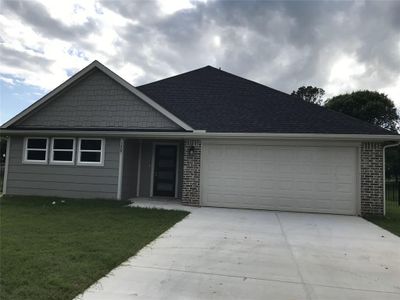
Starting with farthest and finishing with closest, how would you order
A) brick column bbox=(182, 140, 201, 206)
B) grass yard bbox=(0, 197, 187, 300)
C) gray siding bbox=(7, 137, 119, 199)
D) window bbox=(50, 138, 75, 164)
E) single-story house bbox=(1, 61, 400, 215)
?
window bbox=(50, 138, 75, 164), gray siding bbox=(7, 137, 119, 199), brick column bbox=(182, 140, 201, 206), single-story house bbox=(1, 61, 400, 215), grass yard bbox=(0, 197, 187, 300)

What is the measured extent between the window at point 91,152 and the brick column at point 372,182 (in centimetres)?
885

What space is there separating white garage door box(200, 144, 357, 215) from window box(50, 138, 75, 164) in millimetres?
4990

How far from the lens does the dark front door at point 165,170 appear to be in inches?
516

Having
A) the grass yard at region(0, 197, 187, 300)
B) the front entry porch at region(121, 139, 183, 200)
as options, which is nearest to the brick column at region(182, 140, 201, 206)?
the front entry porch at region(121, 139, 183, 200)

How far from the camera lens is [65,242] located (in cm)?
587

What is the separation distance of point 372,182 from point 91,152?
9.58 metres

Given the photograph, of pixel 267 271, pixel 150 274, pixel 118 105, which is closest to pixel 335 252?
pixel 267 271

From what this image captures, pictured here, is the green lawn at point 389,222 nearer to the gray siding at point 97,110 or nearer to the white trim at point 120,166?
the gray siding at point 97,110

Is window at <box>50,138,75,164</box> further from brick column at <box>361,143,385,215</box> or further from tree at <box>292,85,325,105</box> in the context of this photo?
tree at <box>292,85,325,105</box>

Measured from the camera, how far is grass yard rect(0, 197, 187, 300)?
4016 millimetres

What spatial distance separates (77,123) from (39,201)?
3.19 meters

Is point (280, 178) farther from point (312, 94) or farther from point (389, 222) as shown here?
point (312, 94)

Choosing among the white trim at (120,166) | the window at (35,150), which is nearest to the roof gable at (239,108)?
the white trim at (120,166)

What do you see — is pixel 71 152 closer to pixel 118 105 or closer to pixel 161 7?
pixel 118 105
